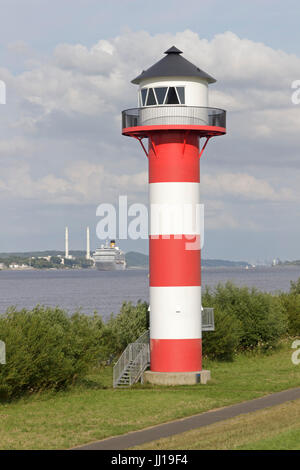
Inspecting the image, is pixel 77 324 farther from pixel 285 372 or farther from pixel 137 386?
pixel 285 372

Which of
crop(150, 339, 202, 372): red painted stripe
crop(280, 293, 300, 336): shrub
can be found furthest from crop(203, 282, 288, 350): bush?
crop(150, 339, 202, 372): red painted stripe

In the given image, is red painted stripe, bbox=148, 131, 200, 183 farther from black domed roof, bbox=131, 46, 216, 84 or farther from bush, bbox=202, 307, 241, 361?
bush, bbox=202, 307, 241, 361

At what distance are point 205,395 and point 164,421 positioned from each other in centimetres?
571

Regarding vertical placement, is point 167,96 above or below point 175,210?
above

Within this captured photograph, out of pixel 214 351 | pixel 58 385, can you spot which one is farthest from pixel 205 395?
pixel 214 351

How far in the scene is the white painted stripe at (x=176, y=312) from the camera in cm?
3469

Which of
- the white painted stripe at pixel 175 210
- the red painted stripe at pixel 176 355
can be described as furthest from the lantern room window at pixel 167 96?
the red painted stripe at pixel 176 355

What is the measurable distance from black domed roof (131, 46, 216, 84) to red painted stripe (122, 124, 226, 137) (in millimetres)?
2408

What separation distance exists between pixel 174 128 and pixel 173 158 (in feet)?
4.37

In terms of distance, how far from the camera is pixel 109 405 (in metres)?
30.1

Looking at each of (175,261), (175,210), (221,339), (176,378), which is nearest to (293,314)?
(221,339)

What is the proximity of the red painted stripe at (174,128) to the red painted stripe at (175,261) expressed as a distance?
4.78 m

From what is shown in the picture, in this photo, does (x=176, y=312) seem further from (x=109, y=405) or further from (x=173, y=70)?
(x=173, y=70)

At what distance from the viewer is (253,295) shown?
4928 cm
